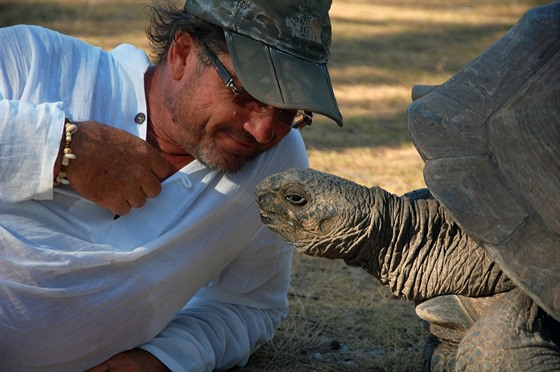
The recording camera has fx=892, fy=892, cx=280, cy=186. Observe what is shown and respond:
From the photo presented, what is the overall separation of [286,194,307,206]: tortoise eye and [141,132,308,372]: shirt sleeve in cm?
37

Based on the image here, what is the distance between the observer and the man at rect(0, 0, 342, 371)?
8.61ft

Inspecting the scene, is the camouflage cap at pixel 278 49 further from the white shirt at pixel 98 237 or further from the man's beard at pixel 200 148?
the white shirt at pixel 98 237

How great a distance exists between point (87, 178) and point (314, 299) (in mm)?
1661

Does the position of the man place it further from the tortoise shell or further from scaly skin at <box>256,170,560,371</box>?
the tortoise shell

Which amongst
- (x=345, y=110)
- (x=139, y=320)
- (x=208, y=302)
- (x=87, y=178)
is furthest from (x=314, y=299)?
(x=345, y=110)

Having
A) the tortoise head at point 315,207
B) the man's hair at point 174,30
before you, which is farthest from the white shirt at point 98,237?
the tortoise head at point 315,207

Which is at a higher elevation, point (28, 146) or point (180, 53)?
point (180, 53)

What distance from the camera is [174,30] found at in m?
3.04

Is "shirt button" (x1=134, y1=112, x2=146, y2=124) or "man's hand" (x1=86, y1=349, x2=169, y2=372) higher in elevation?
"shirt button" (x1=134, y1=112, x2=146, y2=124)

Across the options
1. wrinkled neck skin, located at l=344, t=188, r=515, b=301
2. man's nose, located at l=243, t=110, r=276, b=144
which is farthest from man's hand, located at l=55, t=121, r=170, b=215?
wrinkled neck skin, located at l=344, t=188, r=515, b=301

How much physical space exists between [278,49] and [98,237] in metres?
0.81

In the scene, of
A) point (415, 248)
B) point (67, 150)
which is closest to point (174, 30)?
point (67, 150)

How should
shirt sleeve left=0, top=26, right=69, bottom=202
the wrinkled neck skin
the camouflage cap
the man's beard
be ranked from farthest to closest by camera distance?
the man's beard, the wrinkled neck skin, the camouflage cap, shirt sleeve left=0, top=26, right=69, bottom=202

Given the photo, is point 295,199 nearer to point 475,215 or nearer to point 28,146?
point 475,215
